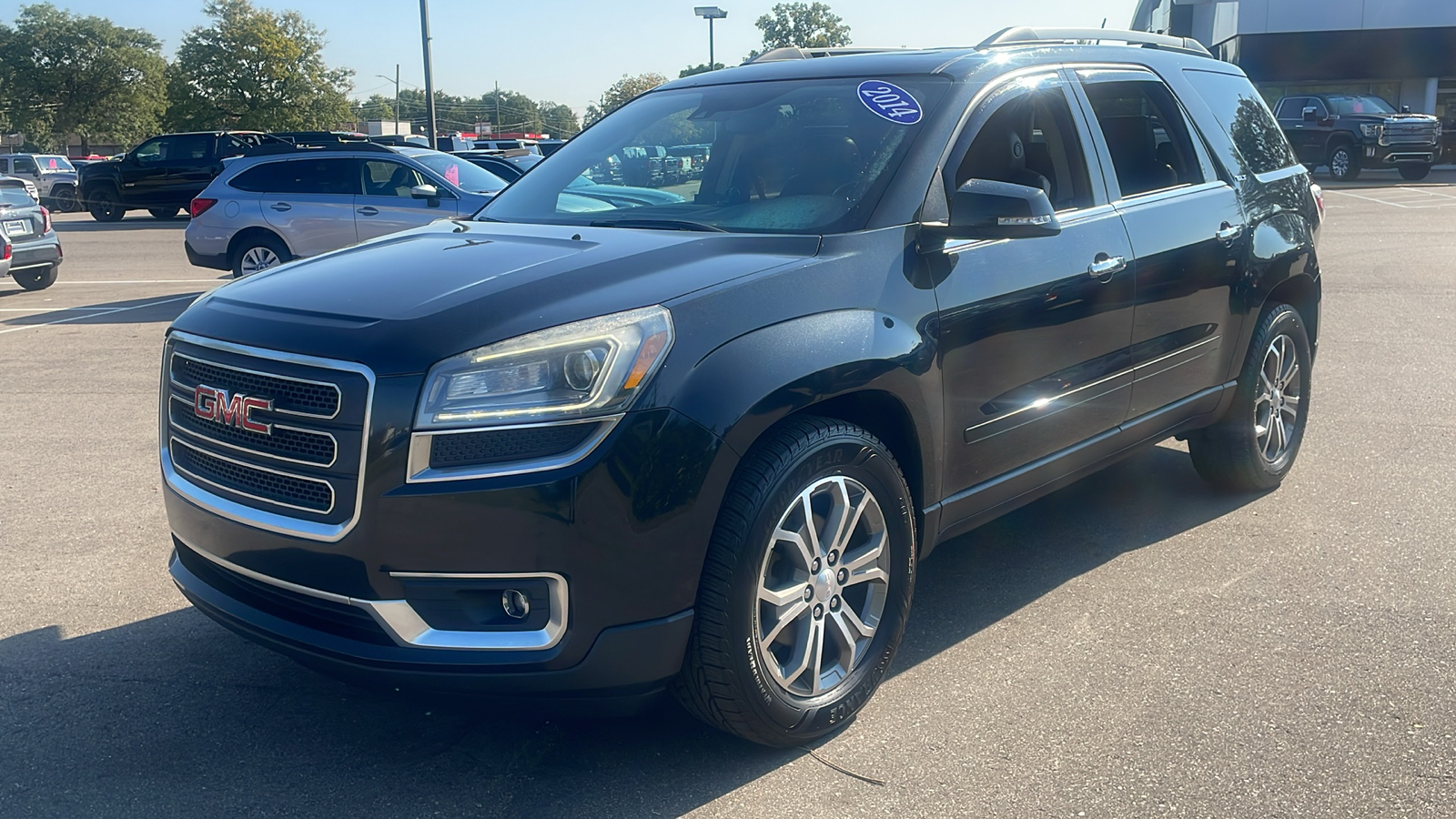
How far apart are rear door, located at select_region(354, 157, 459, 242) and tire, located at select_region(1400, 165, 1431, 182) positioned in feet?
81.2

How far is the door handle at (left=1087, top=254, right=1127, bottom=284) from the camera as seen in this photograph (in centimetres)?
393

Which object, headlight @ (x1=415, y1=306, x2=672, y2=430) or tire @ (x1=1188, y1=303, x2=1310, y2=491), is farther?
tire @ (x1=1188, y1=303, x2=1310, y2=491)

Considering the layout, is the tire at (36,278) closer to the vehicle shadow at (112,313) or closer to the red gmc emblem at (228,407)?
the vehicle shadow at (112,313)

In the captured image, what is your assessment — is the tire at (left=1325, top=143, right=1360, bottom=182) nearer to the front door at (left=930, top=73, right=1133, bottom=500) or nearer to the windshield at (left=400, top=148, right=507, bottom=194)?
the windshield at (left=400, top=148, right=507, bottom=194)

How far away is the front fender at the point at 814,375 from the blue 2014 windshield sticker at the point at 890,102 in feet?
2.56

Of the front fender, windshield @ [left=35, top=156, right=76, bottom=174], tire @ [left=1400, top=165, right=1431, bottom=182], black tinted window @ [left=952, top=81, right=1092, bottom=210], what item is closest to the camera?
the front fender

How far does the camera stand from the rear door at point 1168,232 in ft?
13.9

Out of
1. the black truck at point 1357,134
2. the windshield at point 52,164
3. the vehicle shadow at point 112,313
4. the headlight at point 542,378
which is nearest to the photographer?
the headlight at point 542,378

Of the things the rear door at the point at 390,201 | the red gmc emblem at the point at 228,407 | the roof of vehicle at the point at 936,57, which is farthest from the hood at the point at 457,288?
the rear door at the point at 390,201

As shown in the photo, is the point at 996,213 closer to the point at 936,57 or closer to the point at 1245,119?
the point at 936,57

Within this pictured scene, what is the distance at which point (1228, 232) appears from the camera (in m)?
4.69

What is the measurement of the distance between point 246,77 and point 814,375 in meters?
68.0

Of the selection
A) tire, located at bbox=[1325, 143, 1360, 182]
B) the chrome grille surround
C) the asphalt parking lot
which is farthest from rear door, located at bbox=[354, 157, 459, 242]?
tire, located at bbox=[1325, 143, 1360, 182]

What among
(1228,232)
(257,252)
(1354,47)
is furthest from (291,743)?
(1354,47)
